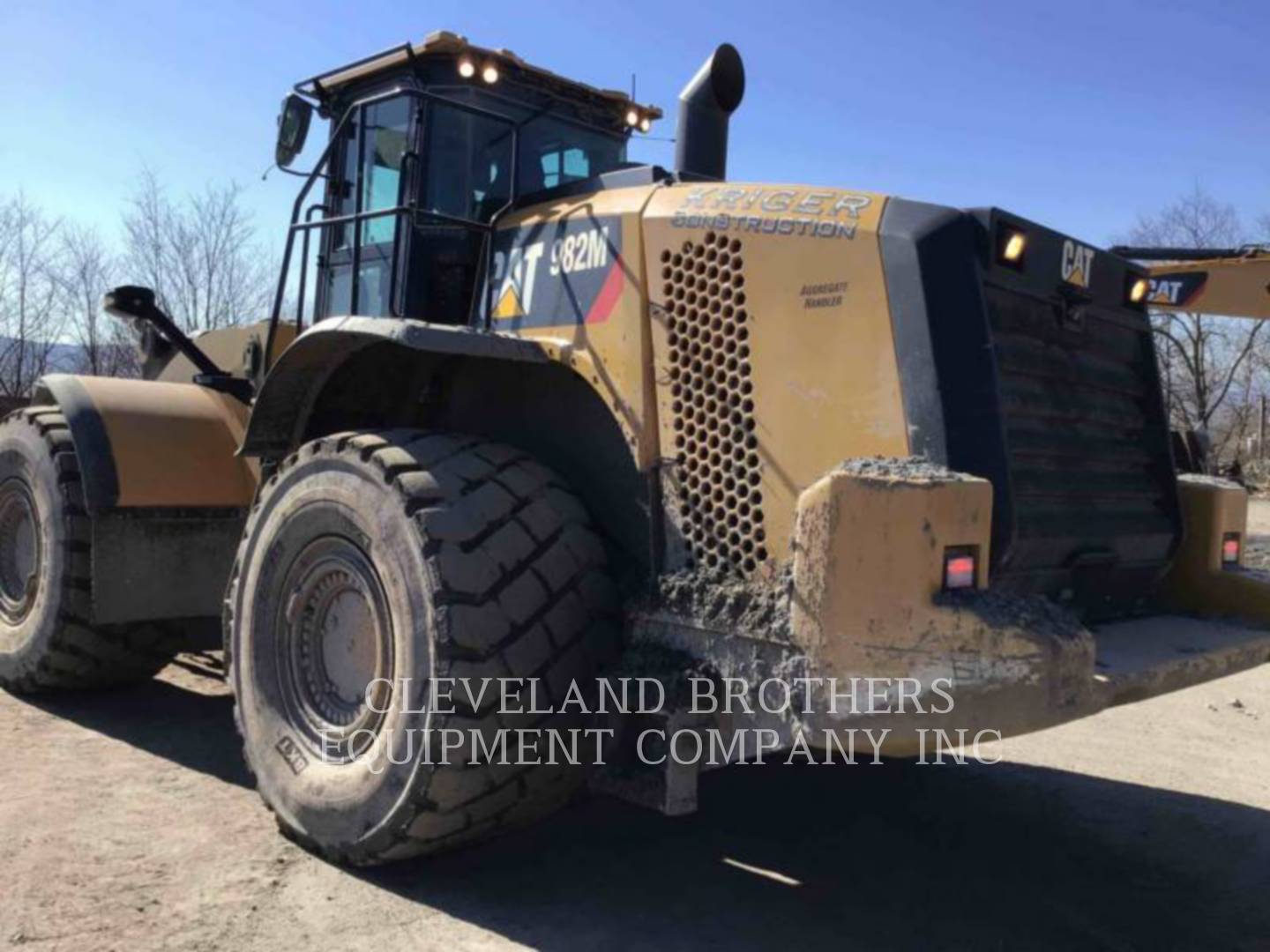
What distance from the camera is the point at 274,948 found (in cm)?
317

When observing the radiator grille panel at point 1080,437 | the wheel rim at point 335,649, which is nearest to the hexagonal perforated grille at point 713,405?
the radiator grille panel at point 1080,437

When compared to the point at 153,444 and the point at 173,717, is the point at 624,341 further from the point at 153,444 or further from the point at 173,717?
the point at 173,717

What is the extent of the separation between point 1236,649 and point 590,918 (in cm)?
225

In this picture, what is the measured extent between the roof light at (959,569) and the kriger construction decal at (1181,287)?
21.0ft

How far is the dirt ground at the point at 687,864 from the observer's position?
338 centimetres

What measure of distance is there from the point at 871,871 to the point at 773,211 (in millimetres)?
2250

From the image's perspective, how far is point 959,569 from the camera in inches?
119

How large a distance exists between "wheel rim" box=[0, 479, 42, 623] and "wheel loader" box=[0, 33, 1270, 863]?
2.01 m

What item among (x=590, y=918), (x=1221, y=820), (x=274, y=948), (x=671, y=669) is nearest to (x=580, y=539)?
(x=671, y=669)

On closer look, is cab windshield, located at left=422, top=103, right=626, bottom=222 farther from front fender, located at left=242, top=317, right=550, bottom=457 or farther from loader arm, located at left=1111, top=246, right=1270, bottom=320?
loader arm, located at left=1111, top=246, right=1270, bottom=320

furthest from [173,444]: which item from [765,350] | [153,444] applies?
[765,350]

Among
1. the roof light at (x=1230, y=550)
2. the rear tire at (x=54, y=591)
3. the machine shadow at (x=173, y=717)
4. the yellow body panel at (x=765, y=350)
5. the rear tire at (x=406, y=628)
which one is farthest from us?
the rear tire at (x=54, y=591)

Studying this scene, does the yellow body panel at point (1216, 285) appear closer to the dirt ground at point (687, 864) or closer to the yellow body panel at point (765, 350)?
the dirt ground at point (687, 864)

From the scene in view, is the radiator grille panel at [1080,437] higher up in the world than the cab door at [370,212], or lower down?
lower down
